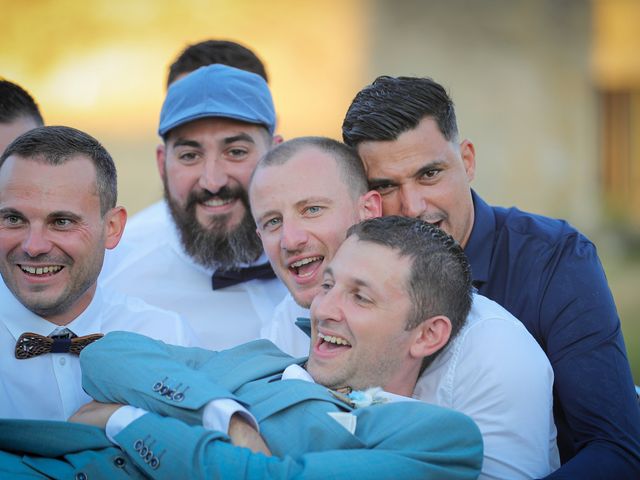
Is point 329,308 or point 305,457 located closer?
point 305,457

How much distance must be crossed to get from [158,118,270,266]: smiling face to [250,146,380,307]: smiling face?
3.21 feet

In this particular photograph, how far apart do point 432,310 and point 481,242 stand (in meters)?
0.77

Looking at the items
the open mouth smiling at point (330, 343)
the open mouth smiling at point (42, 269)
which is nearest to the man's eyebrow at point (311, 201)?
the open mouth smiling at point (330, 343)

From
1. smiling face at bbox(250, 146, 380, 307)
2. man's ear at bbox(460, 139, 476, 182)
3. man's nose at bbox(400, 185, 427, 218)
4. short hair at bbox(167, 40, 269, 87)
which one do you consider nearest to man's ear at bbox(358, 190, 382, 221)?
smiling face at bbox(250, 146, 380, 307)

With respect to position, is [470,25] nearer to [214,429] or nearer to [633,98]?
[633,98]

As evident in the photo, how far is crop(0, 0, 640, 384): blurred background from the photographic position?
10594 millimetres

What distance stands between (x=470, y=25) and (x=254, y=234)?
982 centimetres

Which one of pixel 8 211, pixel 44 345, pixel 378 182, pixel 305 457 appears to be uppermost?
pixel 378 182

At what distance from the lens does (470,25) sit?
45.5ft

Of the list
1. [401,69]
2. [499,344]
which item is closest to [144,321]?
[499,344]

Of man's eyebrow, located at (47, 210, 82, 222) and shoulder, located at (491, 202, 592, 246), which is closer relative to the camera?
man's eyebrow, located at (47, 210, 82, 222)

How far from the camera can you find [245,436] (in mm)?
2877

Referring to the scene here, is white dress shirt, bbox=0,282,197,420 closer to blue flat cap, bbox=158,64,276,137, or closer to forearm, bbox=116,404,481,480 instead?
forearm, bbox=116,404,481,480

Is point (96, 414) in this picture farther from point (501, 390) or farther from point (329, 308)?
point (501, 390)
